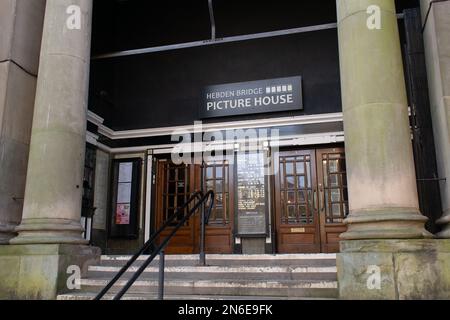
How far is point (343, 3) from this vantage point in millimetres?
5254

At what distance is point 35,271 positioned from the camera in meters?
5.29

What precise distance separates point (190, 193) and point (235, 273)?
4307 mm

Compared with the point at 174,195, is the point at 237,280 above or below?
below

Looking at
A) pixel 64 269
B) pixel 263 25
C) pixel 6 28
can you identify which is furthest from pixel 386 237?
pixel 263 25

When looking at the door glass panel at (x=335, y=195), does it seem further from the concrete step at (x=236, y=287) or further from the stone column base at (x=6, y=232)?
the stone column base at (x=6, y=232)

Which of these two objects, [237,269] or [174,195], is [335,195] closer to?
[174,195]

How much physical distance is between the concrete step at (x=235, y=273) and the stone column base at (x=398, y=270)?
0.73m

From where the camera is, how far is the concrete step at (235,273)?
203 inches

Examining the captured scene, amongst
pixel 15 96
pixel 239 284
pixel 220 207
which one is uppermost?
pixel 15 96

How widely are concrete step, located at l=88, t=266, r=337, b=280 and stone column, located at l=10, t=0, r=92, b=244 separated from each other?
58 centimetres

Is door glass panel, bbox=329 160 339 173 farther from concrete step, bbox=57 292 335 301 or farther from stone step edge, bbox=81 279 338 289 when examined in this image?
concrete step, bbox=57 292 335 301

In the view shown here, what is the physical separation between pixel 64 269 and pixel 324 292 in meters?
2.97

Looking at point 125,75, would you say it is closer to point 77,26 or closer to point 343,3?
point 77,26

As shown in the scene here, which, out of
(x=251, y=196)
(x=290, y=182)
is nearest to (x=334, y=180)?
(x=290, y=182)
